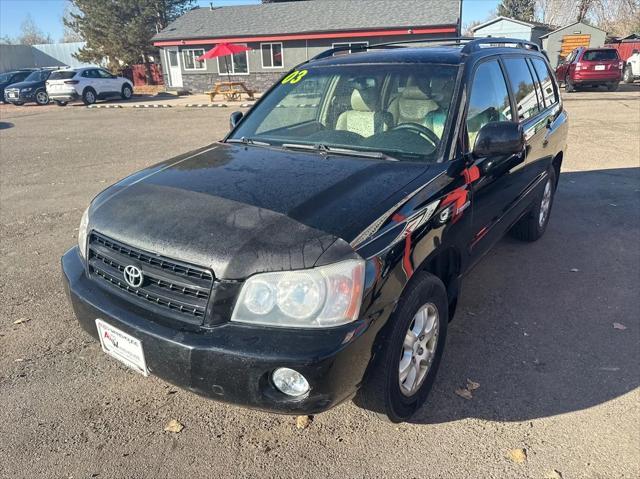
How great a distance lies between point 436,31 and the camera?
83.2ft

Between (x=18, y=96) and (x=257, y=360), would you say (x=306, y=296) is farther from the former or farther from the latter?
(x=18, y=96)

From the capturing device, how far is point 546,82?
510 cm

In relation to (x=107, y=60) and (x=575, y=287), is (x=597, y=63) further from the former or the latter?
(x=107, y=60)

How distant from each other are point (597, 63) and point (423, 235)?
2255 cm

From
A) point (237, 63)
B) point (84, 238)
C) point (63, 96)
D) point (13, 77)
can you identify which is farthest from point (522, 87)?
point (13, 77)

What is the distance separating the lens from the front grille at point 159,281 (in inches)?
86.7

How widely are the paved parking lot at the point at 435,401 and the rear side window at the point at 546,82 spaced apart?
1457 mm

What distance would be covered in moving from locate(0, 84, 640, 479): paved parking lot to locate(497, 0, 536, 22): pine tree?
6922 cm

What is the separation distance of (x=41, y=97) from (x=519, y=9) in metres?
61.2

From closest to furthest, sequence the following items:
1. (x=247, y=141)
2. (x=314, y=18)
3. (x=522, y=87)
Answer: (x=247, y=141) < (x=522, y=87) < (x=314, y=18)

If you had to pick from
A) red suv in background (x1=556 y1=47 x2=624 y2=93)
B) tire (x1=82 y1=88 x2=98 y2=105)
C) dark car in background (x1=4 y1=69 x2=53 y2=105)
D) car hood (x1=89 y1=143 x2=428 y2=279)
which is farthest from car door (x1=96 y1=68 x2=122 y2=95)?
car hood (x1=89 y1=143 x2=428 y2=279)

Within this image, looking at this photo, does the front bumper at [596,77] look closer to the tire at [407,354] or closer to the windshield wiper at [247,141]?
the windshield wiper at [247,141]

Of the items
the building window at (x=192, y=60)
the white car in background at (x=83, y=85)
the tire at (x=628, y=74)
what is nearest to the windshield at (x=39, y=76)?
the white car in background at (x=83, y=85)

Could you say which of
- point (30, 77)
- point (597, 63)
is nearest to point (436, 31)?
point (597, 63)
